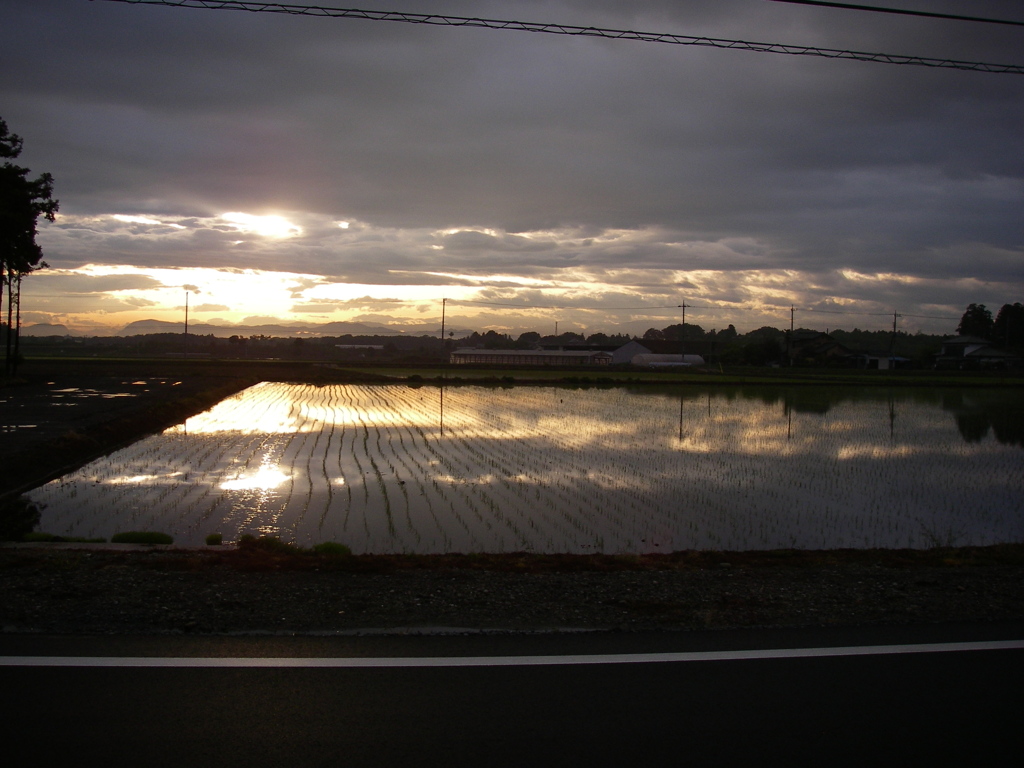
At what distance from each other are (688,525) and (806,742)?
279 inches

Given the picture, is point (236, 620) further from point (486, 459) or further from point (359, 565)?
point (486, 459)

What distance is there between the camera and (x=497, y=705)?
12.1ft

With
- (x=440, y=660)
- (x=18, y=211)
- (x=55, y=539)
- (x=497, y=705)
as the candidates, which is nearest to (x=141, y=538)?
(x=55, y=539)

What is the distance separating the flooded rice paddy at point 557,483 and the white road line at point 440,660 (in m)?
4.32

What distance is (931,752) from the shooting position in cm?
333

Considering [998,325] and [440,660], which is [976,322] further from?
[440,660]

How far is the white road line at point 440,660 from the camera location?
13.5 ft

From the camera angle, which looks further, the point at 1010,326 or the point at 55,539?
the point at 1010,326

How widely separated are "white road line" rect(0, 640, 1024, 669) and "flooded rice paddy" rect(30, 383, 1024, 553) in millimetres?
4318

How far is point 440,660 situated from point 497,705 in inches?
26.7

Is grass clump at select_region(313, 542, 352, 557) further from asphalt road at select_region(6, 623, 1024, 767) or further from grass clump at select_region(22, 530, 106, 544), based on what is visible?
asphalt road at select_region(6, 623, 1024, 767)

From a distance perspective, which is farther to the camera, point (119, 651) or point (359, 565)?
point (359, 565)

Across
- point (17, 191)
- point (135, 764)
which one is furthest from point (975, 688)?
point (17, 191)

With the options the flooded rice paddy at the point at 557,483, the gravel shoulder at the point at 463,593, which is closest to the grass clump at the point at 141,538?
the flooded rice paddy at the point at 557,483
